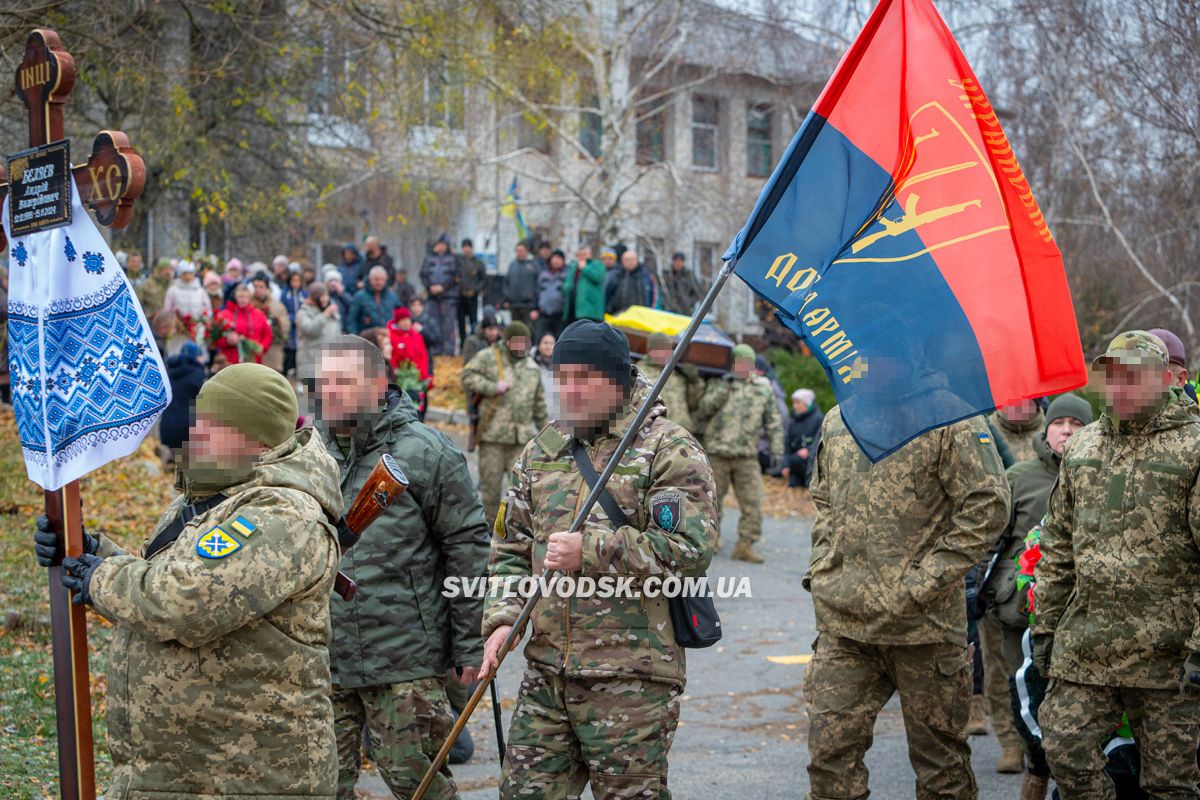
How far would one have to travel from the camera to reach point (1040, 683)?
5680 mm

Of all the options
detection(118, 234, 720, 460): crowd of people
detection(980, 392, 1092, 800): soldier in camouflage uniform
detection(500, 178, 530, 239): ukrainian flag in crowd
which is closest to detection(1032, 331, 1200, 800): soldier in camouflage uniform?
detection(980, 392, 1092, 800): soldier in camouflage uniform

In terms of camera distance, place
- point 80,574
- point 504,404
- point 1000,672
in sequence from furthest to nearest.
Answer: point 504,404
point 1000,672
point 80,574

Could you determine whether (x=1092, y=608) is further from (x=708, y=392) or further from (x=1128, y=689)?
(x=708, y=392)

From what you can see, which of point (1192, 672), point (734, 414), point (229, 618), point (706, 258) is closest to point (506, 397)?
point (734, 414)

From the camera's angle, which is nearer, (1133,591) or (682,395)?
(1133,591)

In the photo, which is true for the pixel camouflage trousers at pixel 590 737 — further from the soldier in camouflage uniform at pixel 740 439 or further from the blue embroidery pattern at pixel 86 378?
the soldier in camouflage uniform at pixel 740 439

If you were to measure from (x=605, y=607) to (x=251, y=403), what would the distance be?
4.87 feet

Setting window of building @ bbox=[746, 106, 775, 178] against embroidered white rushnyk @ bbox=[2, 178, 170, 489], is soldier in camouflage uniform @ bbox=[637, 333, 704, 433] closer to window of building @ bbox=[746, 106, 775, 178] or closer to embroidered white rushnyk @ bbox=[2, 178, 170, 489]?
embroidered white rushnyk @ bbox=[2, 178, 170, 489]

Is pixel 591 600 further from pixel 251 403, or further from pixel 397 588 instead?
pixel 251 403

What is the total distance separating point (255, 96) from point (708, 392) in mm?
6184

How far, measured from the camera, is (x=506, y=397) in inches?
492

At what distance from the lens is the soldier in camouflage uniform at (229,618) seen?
345 centimetres

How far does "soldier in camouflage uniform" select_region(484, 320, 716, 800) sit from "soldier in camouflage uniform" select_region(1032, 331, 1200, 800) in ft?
5.33

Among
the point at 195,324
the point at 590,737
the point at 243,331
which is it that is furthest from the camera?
the point at 195,324
